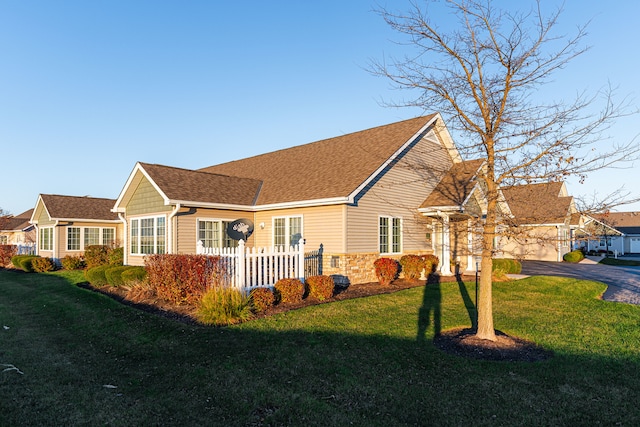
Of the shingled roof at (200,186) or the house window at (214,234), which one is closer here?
the shingled roof at (200,186)

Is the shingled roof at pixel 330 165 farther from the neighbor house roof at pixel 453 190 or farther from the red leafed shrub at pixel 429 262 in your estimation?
the red leafed shrub at pixel 429 262

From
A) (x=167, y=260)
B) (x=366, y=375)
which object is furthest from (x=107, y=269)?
(x=366, y=375)

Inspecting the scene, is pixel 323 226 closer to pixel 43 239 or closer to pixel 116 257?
pixel 116 257

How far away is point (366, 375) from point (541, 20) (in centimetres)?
688

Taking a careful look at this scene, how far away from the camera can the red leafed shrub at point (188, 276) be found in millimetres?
10195

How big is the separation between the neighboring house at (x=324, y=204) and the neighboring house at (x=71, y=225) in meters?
8.48

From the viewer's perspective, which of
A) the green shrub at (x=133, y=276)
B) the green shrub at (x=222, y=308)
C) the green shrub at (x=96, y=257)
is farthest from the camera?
the green shrub at (x=96, y=257)

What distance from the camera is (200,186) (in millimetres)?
16594

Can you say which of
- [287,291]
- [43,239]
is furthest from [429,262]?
[43,239]

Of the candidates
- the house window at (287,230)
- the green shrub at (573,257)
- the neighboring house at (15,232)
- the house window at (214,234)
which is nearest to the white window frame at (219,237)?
the house window at (214,234)

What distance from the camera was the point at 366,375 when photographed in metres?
5.73

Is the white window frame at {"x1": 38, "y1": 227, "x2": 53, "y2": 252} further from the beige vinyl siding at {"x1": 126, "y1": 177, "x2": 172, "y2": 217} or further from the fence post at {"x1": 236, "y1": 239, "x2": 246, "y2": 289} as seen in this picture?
the fence post at {"x1": 236, "y1": 239, "x2": 246, "y2": 289}

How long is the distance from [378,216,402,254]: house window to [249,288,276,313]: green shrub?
665cm

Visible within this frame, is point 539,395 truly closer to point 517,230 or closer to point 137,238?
point 517,230
